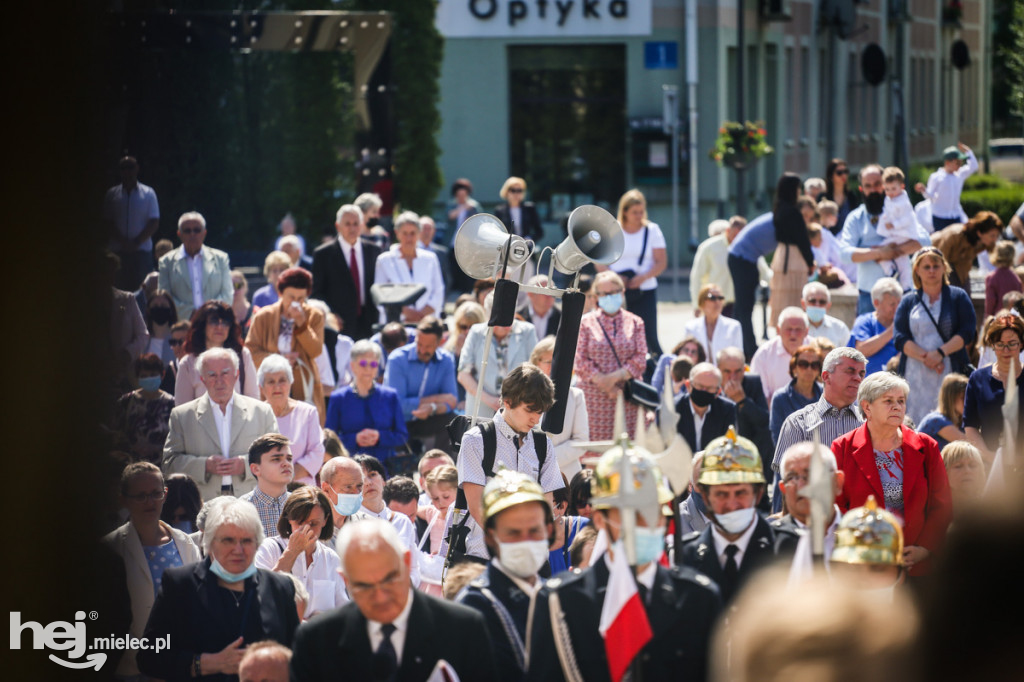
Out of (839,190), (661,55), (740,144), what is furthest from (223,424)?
(661,55)

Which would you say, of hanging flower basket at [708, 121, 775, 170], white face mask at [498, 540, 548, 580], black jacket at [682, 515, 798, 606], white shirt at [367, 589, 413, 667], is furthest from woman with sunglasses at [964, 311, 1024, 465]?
hanging flower basket at [708, 121, 775, 170]

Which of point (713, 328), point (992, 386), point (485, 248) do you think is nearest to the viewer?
point (485, 248)

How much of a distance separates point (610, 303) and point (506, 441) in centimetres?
367

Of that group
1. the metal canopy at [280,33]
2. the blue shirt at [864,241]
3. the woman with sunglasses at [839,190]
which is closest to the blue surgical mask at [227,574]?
the metal canopy at [280,33]

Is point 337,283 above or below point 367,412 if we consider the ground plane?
above

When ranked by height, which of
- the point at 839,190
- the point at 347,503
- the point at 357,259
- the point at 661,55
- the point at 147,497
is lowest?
the point at 347,503

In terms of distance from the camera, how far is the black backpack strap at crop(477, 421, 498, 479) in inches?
259

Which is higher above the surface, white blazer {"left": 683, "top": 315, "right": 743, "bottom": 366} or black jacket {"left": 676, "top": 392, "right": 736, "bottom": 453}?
white blazer {"left": 683, "top": 315, "right": 743, "bottom": 366}

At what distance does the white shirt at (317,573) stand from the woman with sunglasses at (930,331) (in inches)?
185

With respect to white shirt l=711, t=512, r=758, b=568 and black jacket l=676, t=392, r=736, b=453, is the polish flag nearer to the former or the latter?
white shirt l=711, t=512, r=758, b=568

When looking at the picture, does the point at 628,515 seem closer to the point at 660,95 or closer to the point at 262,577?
the point at 262,577

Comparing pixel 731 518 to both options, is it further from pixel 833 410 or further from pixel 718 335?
pixel 718 335

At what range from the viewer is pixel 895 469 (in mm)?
6777

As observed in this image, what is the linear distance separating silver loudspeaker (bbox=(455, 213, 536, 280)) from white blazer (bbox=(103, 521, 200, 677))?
187 cm
